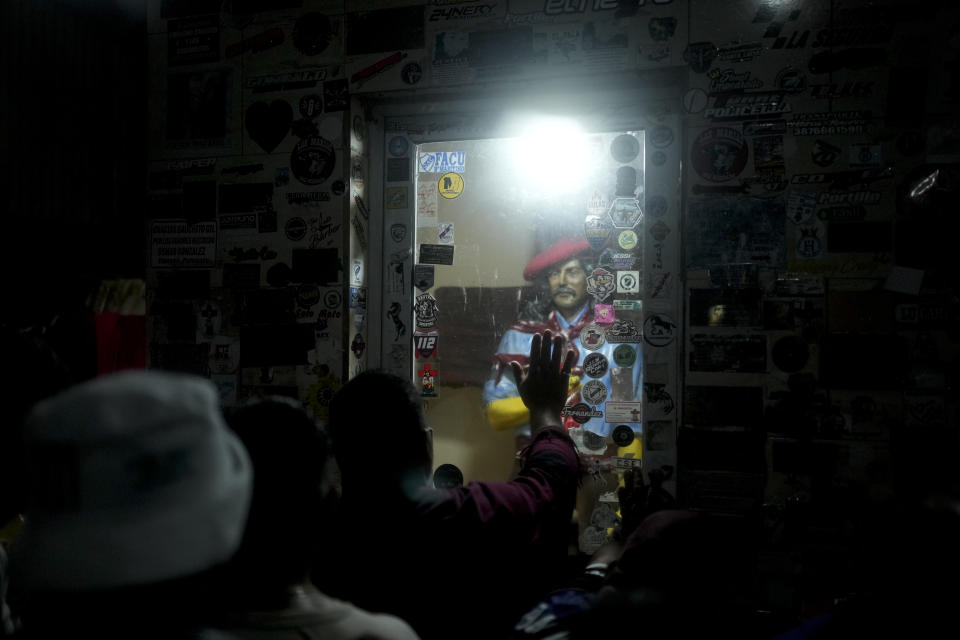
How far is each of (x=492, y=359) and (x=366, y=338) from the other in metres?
0.63

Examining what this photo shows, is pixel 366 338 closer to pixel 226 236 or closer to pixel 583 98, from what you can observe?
pixel 226 236

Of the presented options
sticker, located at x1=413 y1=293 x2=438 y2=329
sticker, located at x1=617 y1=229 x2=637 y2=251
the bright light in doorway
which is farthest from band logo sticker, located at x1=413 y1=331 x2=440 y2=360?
sticker, located at x1=617 y1=229 x2=637 y2=251

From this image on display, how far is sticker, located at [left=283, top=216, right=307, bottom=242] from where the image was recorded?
3332 mm

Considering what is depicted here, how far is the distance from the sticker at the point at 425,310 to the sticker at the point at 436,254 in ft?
0.55

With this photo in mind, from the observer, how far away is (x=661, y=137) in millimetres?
3107

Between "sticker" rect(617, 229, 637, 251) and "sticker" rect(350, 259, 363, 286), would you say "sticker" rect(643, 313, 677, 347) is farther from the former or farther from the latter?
"sticker" rect(350, 259, 363, 286)

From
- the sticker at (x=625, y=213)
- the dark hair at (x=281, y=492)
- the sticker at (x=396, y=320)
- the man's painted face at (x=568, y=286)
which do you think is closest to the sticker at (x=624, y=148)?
the sticker at (x=625, y=213)

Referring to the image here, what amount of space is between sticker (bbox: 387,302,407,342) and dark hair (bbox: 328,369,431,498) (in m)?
1.48

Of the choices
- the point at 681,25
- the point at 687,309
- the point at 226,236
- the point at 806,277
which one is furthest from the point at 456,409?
the point at 681,25

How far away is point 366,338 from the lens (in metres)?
3.42

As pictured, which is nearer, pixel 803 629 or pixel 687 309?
pixel 803 629

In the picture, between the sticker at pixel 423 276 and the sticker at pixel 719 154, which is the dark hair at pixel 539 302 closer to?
the sticker at pixel 423 276

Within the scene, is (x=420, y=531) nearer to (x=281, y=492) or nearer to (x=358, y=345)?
(x=281, y=492)

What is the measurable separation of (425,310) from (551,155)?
94 cm
